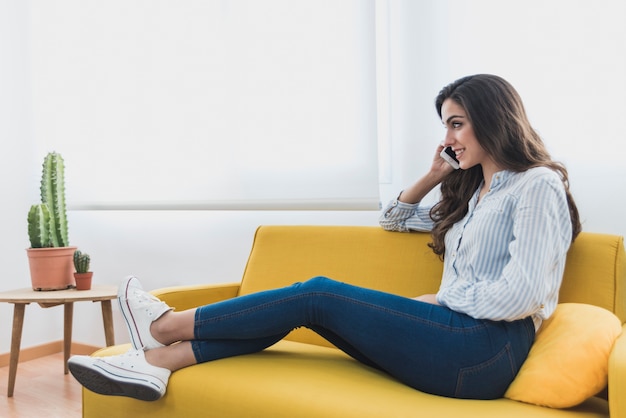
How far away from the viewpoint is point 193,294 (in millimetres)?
2322

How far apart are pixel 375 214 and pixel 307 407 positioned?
49.8 inches

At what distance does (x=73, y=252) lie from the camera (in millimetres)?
3160

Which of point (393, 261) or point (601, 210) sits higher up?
point (601, 210)

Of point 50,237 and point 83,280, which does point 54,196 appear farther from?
point 83,280

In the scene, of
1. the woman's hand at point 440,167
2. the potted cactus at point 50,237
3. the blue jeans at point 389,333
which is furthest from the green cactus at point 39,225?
the woman's hand at point 440,167

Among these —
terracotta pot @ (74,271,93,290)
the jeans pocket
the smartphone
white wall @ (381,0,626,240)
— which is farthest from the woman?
terracotta pot @ (74,271,93,290)

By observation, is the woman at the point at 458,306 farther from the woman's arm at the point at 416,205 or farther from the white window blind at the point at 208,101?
the white window blind at the point at 208,101

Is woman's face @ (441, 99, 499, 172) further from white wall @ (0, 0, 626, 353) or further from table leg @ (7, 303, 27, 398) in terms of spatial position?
table leg @ (7, 303, 27, 398)

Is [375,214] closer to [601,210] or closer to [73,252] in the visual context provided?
[601,210]

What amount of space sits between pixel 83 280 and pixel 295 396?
1.72 meters

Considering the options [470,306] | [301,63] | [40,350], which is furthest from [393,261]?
[40,350]

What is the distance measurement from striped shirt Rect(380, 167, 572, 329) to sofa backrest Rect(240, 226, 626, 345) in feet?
0.64

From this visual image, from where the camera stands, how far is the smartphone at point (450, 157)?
6.86 ft

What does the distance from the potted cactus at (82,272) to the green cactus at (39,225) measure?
0.18 metres
